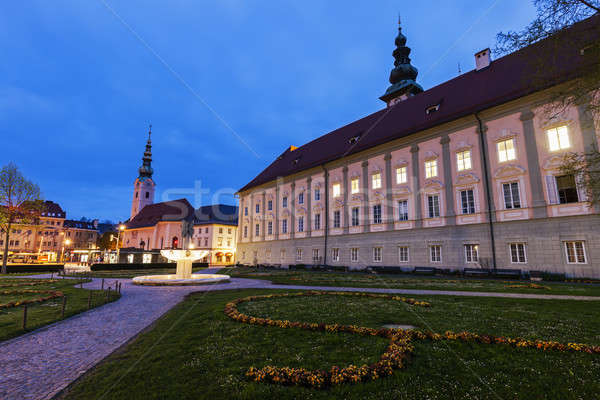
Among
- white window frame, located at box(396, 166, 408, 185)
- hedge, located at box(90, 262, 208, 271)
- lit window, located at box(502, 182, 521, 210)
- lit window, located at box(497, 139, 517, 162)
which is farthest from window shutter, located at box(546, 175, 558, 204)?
hedge, located at box(90, 262, 208, 271)

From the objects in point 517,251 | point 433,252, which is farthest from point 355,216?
point 517,251

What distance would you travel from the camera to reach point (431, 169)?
27.0m

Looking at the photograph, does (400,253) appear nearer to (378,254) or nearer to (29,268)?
(378,254)

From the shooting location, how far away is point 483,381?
4125 mm

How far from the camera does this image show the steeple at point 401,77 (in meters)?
39.6

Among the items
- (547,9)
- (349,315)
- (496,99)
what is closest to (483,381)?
(349,315)

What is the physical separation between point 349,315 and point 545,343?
4.45m

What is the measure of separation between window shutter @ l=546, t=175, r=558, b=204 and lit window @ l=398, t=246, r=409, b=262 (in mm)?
11412

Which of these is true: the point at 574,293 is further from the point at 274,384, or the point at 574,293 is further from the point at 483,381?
the point at 274,384

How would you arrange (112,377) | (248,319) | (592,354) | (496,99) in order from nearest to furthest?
(112,377) → (592,354) → (248,319) → (496,99)

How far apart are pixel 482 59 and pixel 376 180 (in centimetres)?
1613

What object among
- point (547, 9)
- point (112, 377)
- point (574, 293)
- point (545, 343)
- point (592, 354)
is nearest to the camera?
point (112, 377)

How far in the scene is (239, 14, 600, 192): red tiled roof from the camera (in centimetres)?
939

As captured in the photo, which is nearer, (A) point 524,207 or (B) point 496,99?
(A) point 524,207
